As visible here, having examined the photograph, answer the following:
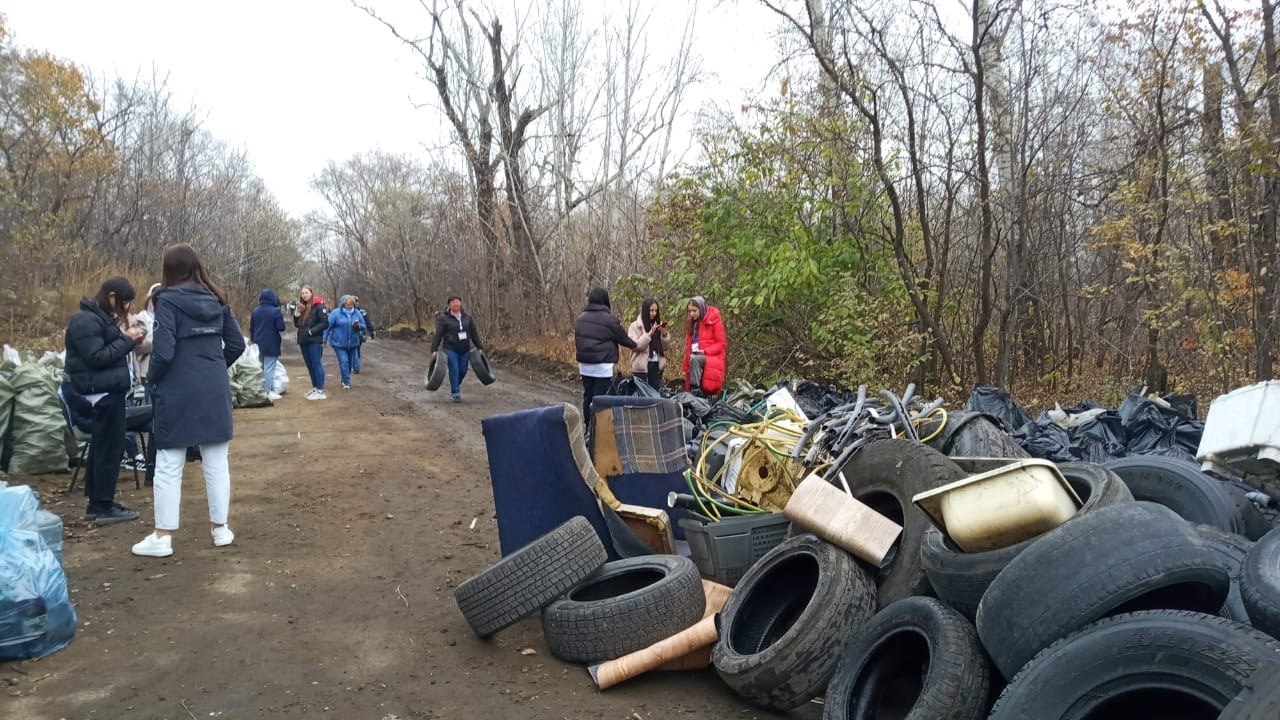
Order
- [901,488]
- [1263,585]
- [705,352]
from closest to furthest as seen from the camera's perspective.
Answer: [1263,585], [901,488], [705,352]

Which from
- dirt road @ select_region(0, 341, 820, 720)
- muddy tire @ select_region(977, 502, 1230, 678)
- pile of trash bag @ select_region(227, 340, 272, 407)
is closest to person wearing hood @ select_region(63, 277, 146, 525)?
dirt road @ select_region(0, 341, 820, 720)

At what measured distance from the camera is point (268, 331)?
14773 mm

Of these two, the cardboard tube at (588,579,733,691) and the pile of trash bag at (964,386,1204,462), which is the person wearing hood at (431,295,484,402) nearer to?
the pile of trash bag at (964,386,1204,462)

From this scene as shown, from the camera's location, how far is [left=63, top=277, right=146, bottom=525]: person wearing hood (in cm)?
671

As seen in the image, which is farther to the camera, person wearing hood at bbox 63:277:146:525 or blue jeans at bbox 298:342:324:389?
blue jeans at bbox 298:342:324:389

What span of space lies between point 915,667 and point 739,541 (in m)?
1.34

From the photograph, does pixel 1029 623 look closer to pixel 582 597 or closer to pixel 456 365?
pixel 582 597

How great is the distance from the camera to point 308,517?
24.2 feet

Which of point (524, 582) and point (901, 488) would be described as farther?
point (901, 488)

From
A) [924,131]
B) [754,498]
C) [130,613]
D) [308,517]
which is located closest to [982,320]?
[924,131]

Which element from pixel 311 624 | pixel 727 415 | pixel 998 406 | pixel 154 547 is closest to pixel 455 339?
pixel 727 415

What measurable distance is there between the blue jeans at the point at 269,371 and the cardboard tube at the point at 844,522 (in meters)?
12.7

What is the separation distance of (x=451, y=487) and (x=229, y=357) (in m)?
2.71

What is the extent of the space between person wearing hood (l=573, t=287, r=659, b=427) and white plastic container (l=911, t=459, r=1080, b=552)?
718cm
